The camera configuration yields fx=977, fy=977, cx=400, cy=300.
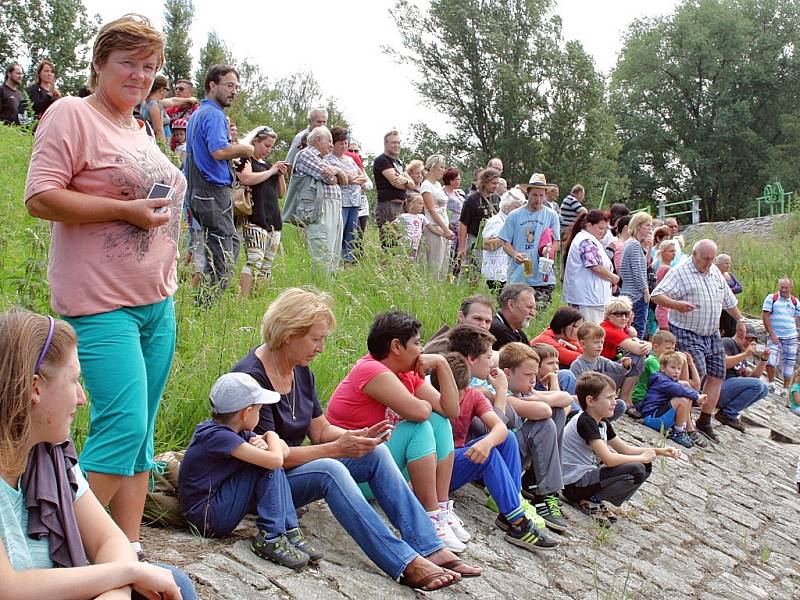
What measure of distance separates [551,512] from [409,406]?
190 cm

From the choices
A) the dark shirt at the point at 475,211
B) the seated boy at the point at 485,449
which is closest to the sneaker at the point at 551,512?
the seated boy at the point at 485,449

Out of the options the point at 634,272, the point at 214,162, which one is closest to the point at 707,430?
the point at 634,272

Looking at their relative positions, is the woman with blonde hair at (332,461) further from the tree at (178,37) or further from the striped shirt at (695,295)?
the tree at (178,37)

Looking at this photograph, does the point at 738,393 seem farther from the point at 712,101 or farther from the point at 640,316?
the point at 712,101

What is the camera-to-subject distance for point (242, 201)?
8.98 metres

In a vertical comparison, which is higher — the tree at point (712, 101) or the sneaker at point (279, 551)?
the tree at point (712, 101)

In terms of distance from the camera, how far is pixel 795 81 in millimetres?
44812

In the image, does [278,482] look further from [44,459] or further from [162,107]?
[162,107]

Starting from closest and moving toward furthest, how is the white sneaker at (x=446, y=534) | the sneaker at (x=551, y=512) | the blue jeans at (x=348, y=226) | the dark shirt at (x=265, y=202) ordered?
the white sneaker at (x=446, y=534), the sneaker at (x=551, y=512), the dark shirt at (x=265, y=202), the blue jeans at (x=348, y=226)

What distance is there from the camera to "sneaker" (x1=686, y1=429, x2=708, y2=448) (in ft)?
36.0

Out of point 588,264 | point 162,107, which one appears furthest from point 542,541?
point 162,107

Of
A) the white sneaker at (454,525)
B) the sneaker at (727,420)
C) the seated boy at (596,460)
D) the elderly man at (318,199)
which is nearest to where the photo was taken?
the white sneaker at (454,525)

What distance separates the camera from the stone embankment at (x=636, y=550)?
4.43 m

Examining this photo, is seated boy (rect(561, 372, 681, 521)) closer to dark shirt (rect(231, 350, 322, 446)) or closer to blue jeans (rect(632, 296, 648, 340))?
dark shirt (rect(231, 350, 322, 446))
